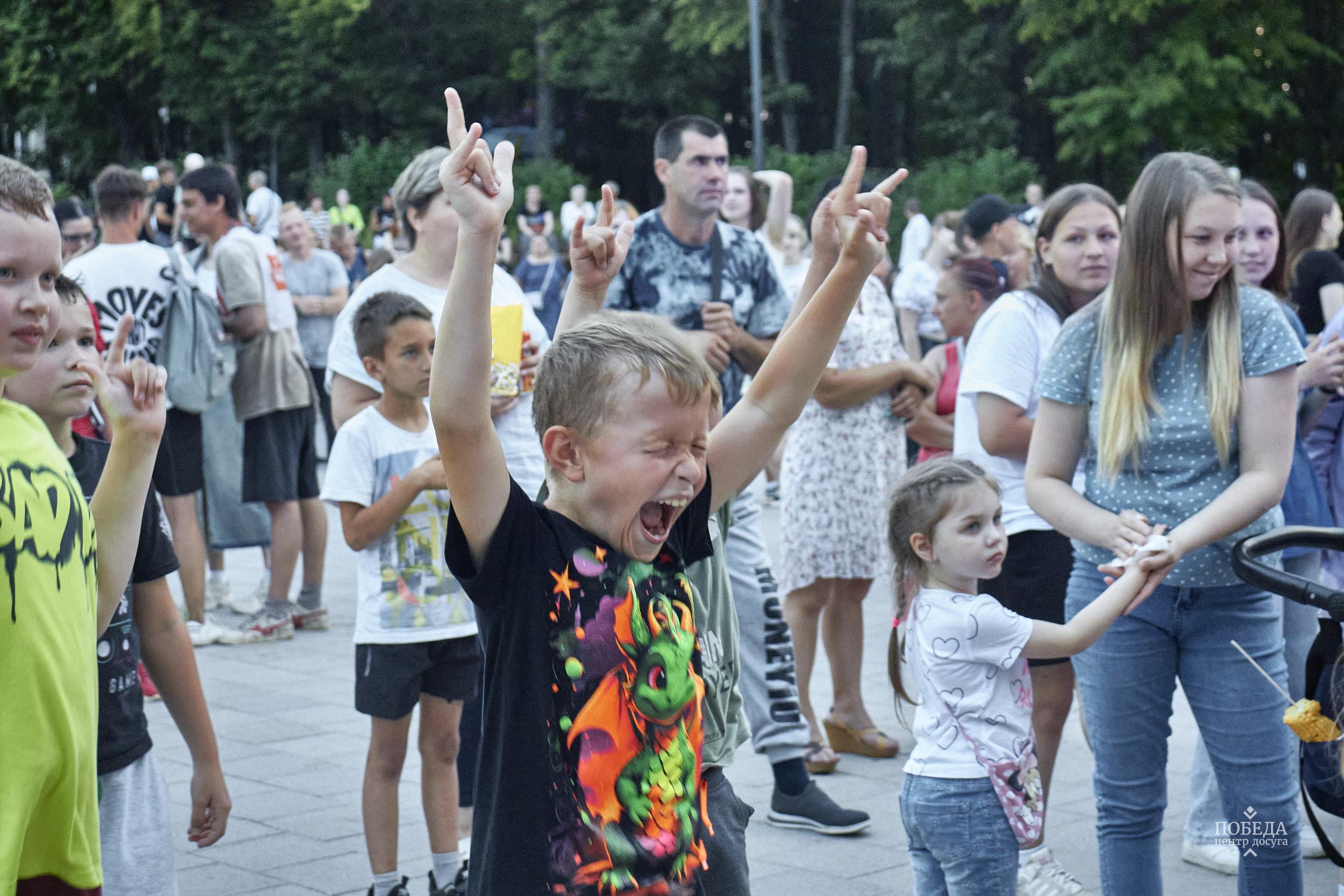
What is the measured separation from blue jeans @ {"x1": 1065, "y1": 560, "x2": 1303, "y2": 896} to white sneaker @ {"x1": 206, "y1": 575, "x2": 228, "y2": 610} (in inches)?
239

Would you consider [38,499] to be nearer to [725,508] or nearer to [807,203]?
[725,508]

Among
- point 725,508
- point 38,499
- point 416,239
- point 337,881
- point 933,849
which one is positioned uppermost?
point 416,239

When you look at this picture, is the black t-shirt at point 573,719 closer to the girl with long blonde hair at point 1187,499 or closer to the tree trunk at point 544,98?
the girl with long blonde hair at point 1187,499

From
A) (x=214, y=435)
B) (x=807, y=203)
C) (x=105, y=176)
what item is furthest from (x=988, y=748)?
(x=807, y=203)

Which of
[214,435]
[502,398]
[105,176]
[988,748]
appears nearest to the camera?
[988,748]

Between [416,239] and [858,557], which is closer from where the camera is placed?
[416,239]

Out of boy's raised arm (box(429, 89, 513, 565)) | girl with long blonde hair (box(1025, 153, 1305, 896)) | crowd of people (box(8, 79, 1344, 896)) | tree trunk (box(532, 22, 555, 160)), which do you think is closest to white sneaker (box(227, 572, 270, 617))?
crowd of people (box(8, 79, 1344, 896))

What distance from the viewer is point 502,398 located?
4.58 m

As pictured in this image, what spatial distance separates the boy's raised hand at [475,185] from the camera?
2107mm

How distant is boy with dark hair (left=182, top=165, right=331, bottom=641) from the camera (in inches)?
322

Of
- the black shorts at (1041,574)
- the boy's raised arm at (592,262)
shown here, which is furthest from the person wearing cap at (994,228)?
the boy's raised arm at (592,262)

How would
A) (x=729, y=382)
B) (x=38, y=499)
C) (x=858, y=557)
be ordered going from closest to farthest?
(x=38, y=499), (x=729, y=382), (x=858, y=557)

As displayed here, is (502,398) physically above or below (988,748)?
above

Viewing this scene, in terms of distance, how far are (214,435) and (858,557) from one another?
4.30 meters
